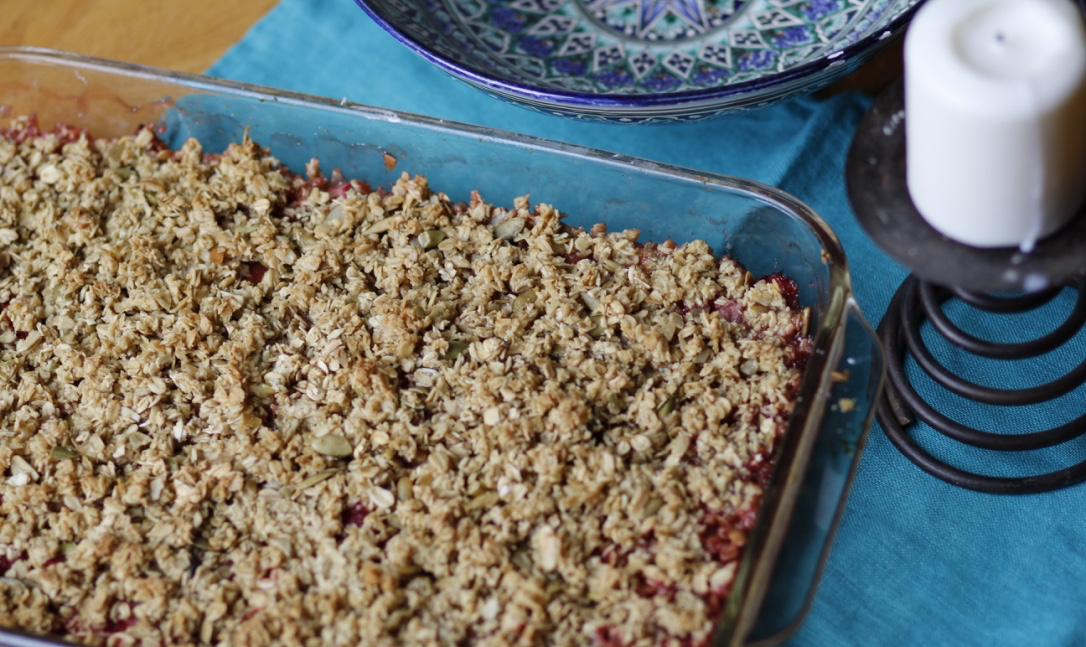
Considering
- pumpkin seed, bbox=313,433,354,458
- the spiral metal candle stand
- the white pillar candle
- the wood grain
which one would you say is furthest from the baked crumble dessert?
the wood grain

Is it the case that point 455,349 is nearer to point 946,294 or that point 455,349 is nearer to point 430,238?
point 430,238

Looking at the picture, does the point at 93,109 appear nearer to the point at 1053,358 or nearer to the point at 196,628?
the point at 196,628

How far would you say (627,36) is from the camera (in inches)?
64.0

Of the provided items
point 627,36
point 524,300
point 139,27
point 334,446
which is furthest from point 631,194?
point 139,27

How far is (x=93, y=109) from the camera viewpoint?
1615 mm

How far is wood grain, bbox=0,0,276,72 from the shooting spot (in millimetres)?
1871

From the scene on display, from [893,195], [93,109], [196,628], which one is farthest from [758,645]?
[93,109]

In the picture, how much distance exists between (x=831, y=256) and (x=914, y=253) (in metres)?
0.24

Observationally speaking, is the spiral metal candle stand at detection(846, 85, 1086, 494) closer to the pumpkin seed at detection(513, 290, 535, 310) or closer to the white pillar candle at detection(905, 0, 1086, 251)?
the white pillar candle at detection(905, 0, 1086, 251)

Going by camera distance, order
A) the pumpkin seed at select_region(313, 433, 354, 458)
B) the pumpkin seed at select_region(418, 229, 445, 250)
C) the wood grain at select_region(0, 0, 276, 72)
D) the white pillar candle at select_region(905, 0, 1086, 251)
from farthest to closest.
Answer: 1. the wood grain at select_region(0, 0, 276, 72)
2. the pumpkin seed at select_region(418, 229, 445, 250)
3. the pumpkin seed at select_region(313, 433, 354, 458)
4. the white pillar candle at select_region(905, 0, 1086, 251)

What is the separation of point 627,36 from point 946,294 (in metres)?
0.59

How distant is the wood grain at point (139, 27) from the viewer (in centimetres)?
187

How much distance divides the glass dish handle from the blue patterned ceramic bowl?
0.47 metres

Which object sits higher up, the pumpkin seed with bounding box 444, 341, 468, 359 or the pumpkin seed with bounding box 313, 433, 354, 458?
the pumpkin seed with bounding box 444, 341, 468, 359
